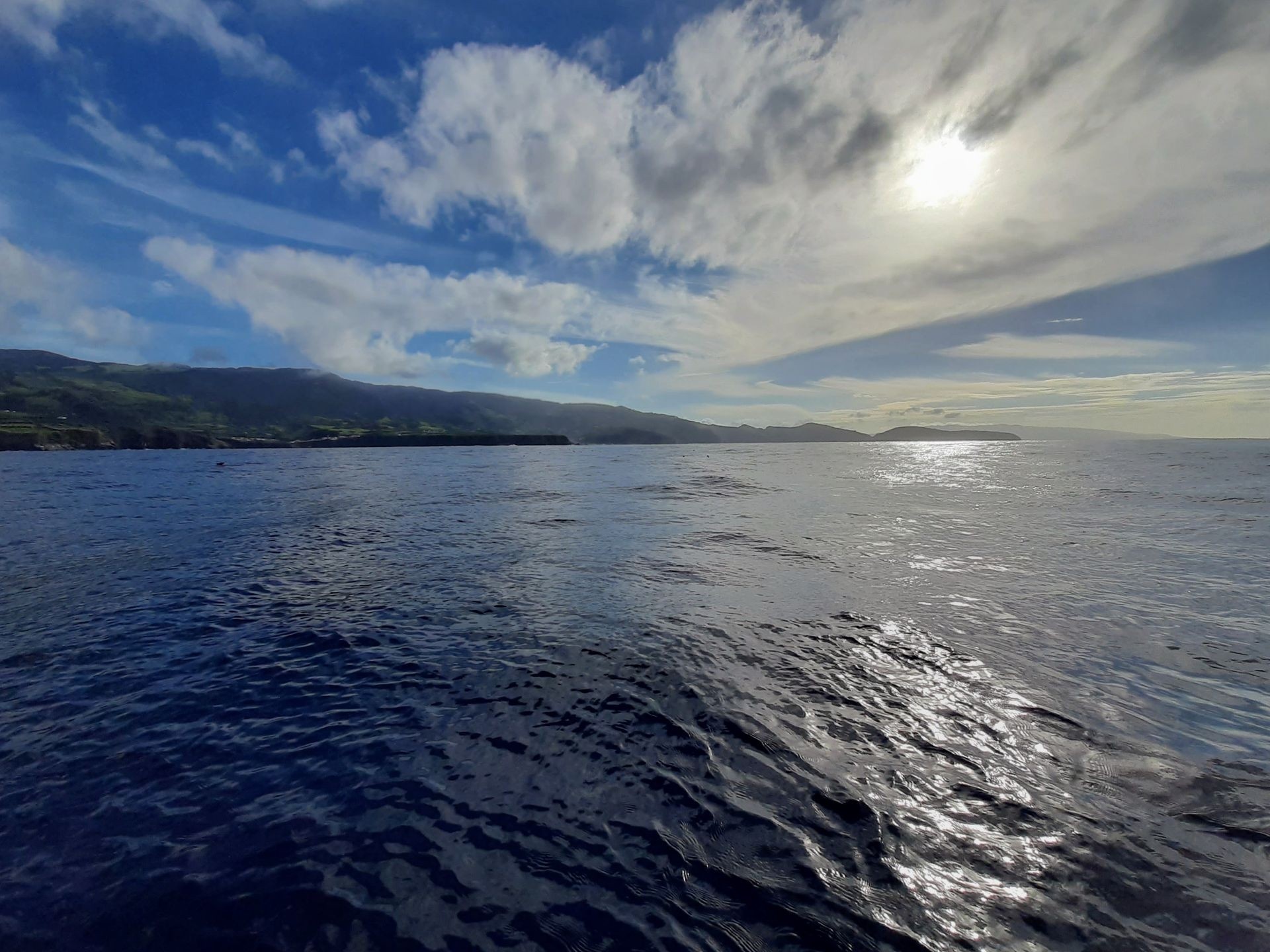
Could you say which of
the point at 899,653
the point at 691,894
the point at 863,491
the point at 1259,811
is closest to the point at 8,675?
the point at 691,894

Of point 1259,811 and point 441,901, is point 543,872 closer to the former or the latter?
point 441,901

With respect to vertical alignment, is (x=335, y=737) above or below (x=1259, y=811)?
below

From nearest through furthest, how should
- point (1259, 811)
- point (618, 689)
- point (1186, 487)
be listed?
point (1259, 811) → point (618, 689) → point (1186, 487)

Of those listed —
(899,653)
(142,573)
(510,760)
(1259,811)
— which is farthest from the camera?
(142,573)

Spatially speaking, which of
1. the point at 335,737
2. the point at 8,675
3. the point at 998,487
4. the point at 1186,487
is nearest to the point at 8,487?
the point at 8,675

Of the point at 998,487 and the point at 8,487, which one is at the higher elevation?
the point at 998,487

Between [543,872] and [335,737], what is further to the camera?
[335,737]

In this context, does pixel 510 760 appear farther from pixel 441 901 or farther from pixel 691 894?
pixel 691 894
